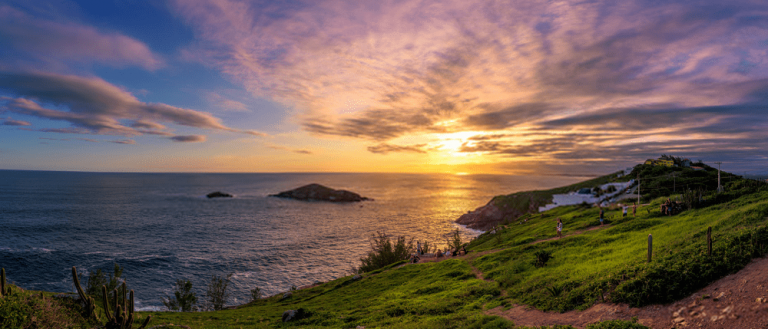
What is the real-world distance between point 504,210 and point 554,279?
82306 mm

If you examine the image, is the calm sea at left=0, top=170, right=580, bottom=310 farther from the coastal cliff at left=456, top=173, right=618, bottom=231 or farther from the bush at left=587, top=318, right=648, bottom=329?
the bush at left=587, top=318, right=648, bottom=329

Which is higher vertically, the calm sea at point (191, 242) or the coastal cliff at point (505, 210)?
the coastal cliff at point (505, 210)

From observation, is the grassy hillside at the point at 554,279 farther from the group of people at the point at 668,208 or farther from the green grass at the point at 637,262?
the group of people at the point at 668,208

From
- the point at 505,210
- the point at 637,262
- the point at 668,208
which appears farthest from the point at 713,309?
the point at 505,210

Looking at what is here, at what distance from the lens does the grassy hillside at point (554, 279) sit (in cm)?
1608

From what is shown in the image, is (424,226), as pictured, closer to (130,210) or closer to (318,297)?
(318,297)

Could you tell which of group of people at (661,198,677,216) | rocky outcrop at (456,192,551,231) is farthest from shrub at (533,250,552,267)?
rocky outcrop at (456,192,551,231)

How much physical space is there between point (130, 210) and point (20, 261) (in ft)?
229

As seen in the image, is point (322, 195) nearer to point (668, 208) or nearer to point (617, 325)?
point (668, 208)

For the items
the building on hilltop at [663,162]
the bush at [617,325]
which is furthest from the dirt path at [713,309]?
the building on hilltop at [663,162]

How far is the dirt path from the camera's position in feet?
40.3

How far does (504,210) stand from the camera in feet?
328

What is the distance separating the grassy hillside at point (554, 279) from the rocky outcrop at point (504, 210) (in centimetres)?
5478

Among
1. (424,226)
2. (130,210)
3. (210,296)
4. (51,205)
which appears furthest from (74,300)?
(51,205)
